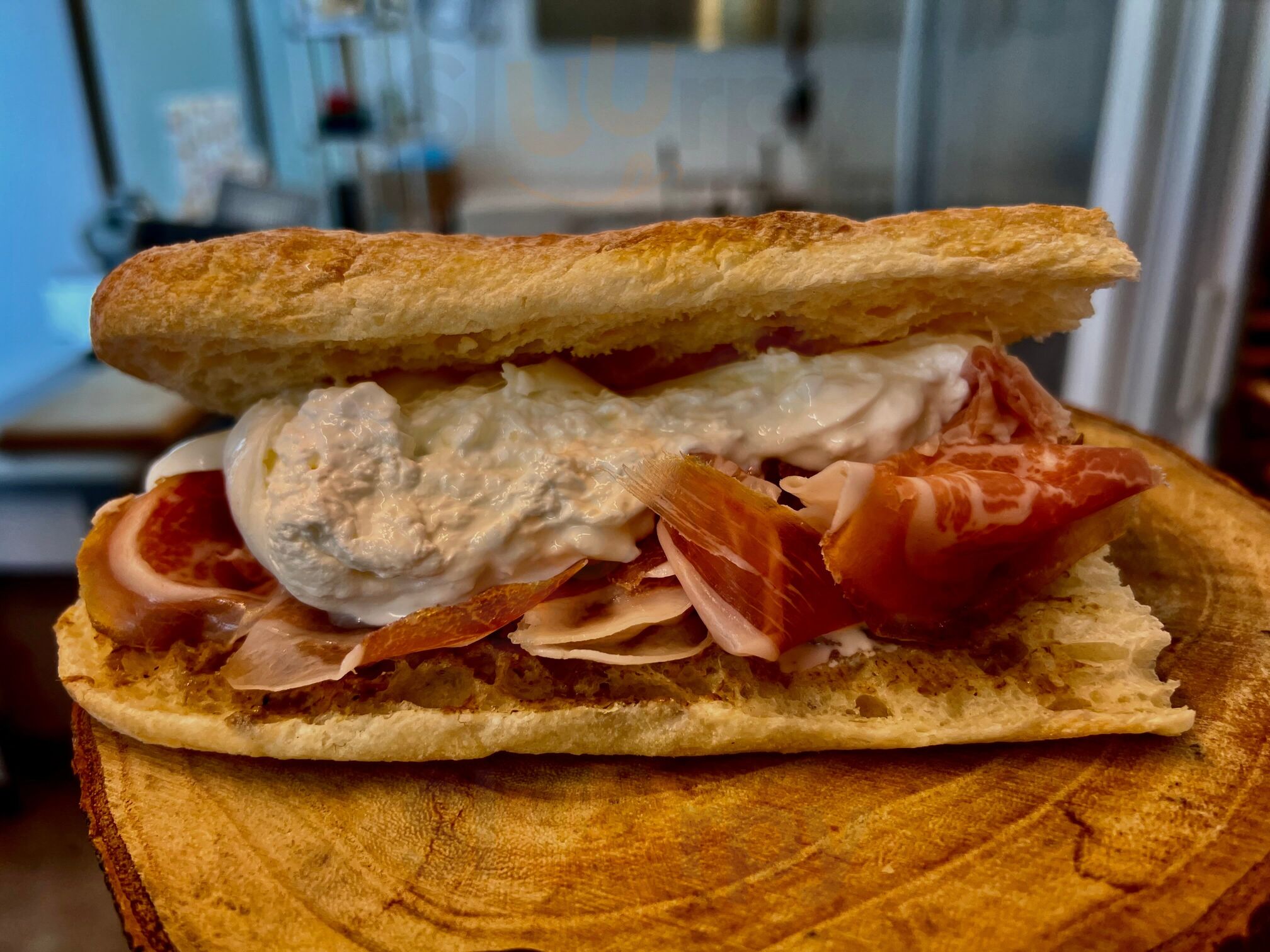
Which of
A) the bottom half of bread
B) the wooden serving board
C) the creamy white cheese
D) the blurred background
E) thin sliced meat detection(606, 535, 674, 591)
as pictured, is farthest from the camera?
the blurred background

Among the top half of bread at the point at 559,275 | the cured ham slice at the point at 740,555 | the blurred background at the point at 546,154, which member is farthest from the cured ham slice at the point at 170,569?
the blurred background at the point at 546,154

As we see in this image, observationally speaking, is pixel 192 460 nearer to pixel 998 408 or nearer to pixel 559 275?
pixel 559 275

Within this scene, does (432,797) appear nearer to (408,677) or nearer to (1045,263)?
(408,677)

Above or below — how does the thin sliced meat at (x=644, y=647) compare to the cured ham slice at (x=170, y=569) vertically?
below

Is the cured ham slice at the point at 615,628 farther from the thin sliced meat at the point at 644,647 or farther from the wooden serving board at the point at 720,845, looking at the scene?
the wooden serving board at the point at 720,845

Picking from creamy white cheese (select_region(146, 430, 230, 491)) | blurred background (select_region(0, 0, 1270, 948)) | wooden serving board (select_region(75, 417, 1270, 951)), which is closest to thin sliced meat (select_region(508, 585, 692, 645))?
wooden serving board (select_region(75, 417, 1270, 951))

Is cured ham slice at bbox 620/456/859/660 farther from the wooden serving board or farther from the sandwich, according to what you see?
the wooden serving board

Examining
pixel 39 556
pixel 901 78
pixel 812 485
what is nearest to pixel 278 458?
pixel 812 485
